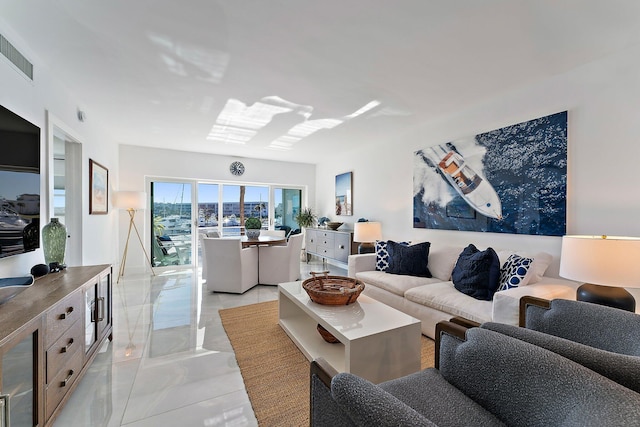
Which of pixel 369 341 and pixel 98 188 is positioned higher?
pixel 98 188

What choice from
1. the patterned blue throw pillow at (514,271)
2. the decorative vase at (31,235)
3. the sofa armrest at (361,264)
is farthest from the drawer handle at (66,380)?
the patterned blue throw pillow at (514,271)

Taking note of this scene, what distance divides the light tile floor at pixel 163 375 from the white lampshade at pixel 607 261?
2.19 metres

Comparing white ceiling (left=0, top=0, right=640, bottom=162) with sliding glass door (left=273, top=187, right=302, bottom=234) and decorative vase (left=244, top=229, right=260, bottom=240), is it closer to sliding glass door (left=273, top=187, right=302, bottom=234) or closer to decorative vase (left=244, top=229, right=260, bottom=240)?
decorative vase (left=244, top=229, right=260, bottom=240)

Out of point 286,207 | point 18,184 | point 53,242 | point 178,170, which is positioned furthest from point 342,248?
point 18,184

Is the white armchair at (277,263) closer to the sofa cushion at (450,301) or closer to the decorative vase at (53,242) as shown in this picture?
the sofa cushion at (450,301)

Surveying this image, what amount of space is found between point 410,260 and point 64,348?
9.89ft

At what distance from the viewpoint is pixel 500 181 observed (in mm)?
2838

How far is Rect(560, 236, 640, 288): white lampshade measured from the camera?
158cm

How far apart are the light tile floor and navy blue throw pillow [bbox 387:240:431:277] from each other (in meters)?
2.00

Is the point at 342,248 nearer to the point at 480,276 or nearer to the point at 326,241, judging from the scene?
the point at 326,241

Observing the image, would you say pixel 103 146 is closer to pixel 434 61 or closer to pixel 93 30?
pixel 93 30

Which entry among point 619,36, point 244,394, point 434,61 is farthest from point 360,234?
point 619,36

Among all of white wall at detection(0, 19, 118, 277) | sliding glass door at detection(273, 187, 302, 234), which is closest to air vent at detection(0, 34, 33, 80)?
white wall at detection(0, 19, 118, 277)

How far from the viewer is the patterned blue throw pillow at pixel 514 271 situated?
7.25 feet
